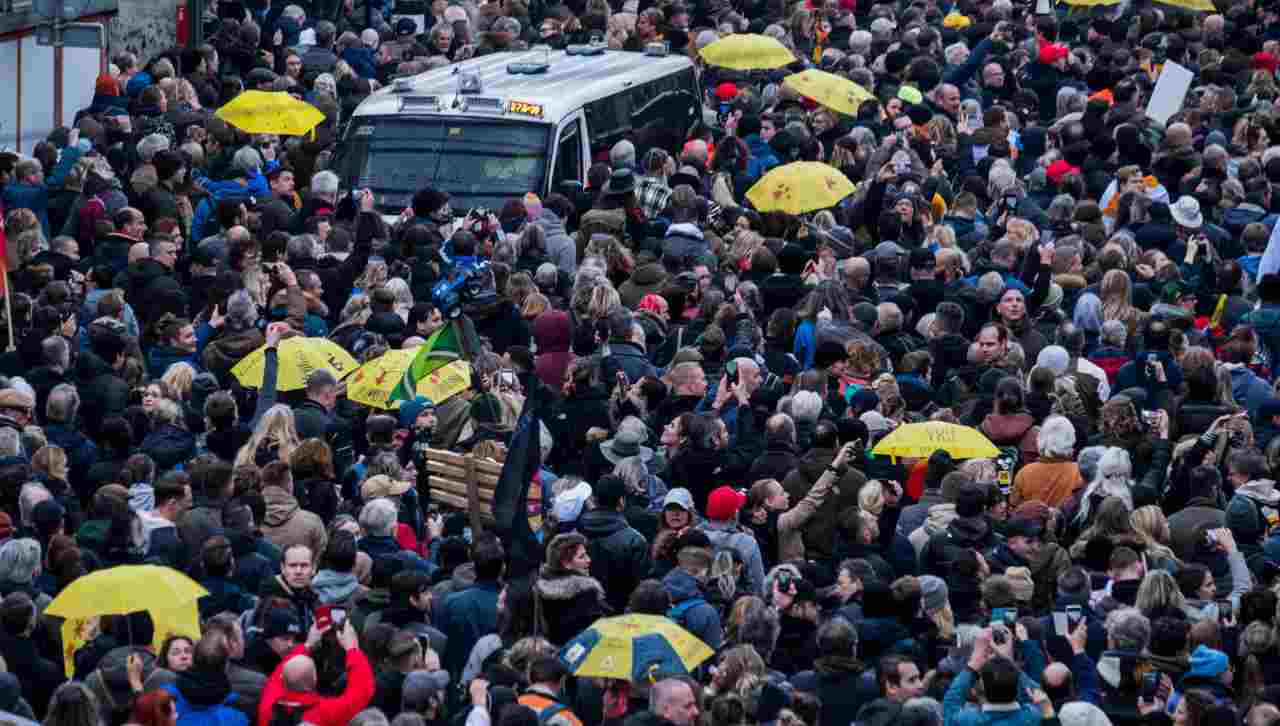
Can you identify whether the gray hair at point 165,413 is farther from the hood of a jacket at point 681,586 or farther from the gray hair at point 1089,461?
the gray hair at point 1089,461

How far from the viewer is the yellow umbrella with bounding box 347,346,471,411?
16750 millimetres

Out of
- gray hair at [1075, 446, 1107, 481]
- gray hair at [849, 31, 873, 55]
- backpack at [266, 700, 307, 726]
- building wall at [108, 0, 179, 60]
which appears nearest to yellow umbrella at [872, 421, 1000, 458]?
gray hair at [1075, 446, 1107, 481]

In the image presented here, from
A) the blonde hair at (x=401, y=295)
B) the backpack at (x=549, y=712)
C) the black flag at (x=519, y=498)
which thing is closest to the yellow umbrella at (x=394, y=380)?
the blonde hair at (x=401, y=295)

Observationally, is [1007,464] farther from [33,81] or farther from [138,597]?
[33,81]

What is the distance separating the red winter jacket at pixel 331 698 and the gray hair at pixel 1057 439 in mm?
4986

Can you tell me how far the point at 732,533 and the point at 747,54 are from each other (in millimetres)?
12316

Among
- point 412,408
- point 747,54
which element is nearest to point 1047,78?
point 747,54

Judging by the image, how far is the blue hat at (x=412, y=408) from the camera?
16688mm

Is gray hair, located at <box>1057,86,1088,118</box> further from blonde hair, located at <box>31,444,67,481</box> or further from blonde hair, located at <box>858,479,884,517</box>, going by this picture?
blonde hair, located at <box>31,444,67,481</box>

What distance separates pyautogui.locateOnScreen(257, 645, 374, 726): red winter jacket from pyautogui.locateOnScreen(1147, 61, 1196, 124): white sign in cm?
1453

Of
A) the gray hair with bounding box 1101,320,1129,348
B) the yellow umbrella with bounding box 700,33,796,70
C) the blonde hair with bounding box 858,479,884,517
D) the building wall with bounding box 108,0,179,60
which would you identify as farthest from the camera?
the building wall with bounding box 108,0,179,60

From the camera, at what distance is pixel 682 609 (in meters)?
13.7

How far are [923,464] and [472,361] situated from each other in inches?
108

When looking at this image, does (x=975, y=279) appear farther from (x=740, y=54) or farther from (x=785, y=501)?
(x=740, y=54)
